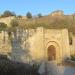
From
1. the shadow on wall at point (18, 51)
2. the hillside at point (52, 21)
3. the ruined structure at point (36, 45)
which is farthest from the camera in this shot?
the hillside at point (52, 21)

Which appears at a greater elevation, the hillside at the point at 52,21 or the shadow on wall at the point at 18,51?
the hillside at the point at 52,21

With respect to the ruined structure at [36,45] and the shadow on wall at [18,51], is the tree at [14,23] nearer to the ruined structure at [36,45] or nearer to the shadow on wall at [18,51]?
the ruined structure at [36,45]

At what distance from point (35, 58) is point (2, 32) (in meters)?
3.47

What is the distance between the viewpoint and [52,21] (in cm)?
3562

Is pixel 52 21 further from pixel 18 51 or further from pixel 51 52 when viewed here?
pixel 18 51

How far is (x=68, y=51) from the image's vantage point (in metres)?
25.4

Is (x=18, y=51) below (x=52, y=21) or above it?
below

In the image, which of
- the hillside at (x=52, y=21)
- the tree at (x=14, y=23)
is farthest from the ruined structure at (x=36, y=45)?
the tree at (x=14, y=23)

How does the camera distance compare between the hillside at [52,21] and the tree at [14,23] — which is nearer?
the tree at [14,23]

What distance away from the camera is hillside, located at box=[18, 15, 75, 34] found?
3332cm

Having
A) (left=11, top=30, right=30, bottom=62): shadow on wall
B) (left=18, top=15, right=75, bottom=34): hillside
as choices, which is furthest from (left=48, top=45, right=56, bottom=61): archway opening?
(left=18, top=15, right=75, bottom=34): hillside

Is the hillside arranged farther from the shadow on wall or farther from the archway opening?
the shadow on wall

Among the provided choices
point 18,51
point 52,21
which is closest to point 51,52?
point 18,51

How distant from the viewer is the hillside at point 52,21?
3332cm
